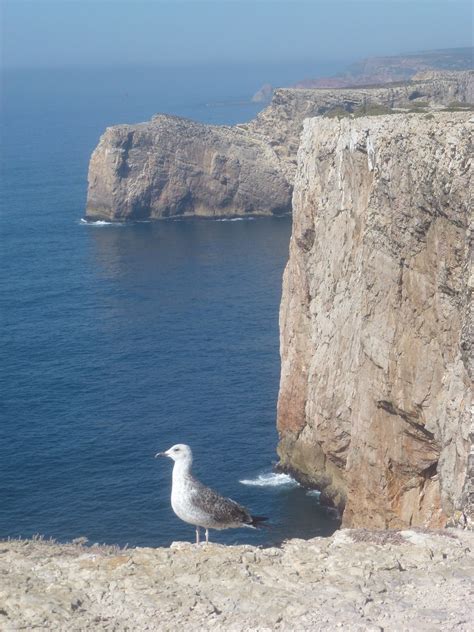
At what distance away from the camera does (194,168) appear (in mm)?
156000

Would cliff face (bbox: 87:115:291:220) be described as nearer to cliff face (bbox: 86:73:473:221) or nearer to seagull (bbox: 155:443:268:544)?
cliff face (bbox: 86:73:473:221)

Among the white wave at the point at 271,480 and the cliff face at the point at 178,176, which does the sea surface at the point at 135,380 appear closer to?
the white wave at the point at 271,480

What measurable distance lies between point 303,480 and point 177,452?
1626 inches

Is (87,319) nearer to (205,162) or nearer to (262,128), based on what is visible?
(205,162)

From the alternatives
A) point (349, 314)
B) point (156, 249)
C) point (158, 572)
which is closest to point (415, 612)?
point (158, 572)

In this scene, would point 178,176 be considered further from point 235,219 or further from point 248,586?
point 248,586

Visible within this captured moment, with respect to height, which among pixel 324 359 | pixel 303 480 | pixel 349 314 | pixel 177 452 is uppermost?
pixel 177 452

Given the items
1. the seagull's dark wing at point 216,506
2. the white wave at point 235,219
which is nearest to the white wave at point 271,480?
the seagull's dark wing at point 216,506

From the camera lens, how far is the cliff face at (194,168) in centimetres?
15175

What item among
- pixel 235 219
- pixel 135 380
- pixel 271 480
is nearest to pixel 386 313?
pixel 271 480

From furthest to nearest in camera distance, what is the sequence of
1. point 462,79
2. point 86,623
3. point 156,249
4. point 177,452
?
point 462,79 < point 156,249 < point 177,452 < point 86,623

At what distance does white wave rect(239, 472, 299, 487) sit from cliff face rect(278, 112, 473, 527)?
132cm

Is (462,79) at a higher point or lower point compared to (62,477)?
higher

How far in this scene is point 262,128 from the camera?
172750 millimetres
